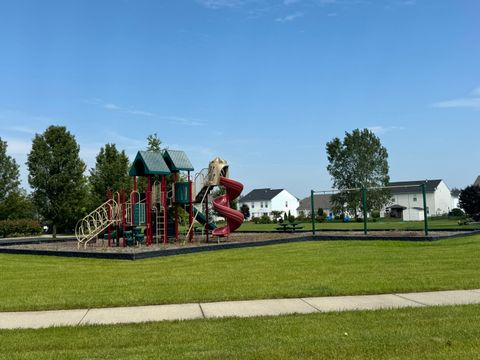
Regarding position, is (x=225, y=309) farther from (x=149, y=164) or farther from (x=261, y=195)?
(x=261, y=195)

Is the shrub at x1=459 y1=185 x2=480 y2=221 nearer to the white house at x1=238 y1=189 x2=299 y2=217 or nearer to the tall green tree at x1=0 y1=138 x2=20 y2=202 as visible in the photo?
the tall green tree at x1=0 y1=138 x2=20 y2=202

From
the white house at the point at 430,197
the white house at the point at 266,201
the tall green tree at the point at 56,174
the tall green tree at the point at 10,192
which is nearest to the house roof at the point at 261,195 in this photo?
the white house at the point at 266,201

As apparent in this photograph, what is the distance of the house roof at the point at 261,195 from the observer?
109 meters

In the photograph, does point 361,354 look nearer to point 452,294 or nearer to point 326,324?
point 326,324

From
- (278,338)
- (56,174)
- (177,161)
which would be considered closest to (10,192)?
(56,174)

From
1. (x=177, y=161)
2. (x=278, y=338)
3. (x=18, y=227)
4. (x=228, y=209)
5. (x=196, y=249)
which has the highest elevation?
(x=177, y=161)

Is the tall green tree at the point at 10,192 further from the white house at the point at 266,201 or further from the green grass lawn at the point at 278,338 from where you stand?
the white house at the point at 266,201

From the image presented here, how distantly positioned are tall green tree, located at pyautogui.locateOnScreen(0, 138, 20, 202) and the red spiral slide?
26651 mm

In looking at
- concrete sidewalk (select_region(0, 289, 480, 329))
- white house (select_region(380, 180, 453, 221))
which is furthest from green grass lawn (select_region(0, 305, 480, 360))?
white house (select_region(380, 180, 453, 221))

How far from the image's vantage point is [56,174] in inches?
1350

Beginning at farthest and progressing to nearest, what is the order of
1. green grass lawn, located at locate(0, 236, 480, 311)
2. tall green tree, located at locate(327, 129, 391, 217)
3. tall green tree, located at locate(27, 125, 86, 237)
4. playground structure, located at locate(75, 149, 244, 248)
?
tall green tree, located at locate(327, 129, 391, 217), tall green tree, located at locate(27, 125, 86, 237), playground structure, located at locate(75, 149, 244, 248), green grass lawn, located at locate(0, 236, 480, 311)

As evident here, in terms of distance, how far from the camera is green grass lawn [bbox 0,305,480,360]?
520cm

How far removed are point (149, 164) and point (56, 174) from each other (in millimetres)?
15181

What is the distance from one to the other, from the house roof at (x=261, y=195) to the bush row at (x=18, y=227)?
71.3 metres
